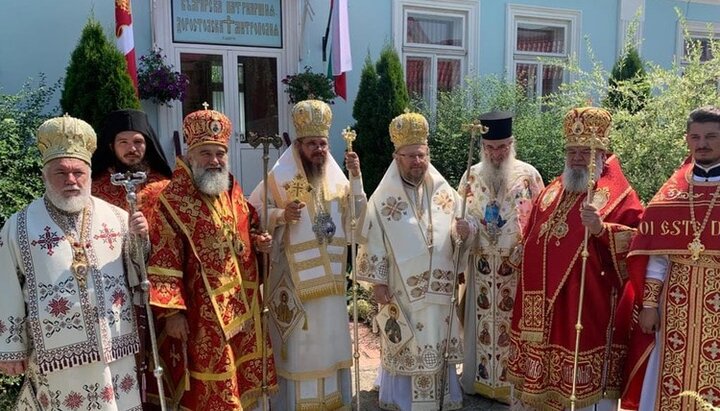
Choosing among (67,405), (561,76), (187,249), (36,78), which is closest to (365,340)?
(187,249)

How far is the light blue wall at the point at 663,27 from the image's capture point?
12.9 metres

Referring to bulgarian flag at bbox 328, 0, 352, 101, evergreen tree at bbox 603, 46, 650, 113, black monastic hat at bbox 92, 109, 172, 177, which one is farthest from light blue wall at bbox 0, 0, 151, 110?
evergreen tree at bbox 603, 46, 650, 113

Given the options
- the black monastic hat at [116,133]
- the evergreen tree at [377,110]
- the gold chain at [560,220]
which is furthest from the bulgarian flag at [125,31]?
the gold chain at [560,220]

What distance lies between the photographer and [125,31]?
800cm

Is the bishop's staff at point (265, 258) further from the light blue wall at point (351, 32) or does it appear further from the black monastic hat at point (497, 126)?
the light blue wall at point (351, 32)

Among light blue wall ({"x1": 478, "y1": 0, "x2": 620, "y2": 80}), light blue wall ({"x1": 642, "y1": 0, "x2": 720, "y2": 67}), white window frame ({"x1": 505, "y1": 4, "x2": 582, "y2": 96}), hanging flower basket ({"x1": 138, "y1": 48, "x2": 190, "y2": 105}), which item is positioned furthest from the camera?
light blue wall ({"x1": 642, "y1": 0, "x2": 720, "y2": 67})

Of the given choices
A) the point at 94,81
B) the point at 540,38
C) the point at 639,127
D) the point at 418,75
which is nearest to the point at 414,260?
the point at 639,127

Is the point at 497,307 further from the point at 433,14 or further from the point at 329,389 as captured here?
the point at 433,14

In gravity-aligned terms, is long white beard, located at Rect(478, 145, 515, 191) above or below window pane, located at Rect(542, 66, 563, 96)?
below

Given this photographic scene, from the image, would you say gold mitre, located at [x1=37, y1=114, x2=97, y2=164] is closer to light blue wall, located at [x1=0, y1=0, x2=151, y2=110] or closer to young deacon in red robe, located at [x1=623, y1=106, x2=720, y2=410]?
young deacon in red robe, located at [x1=623, y1=106, x2=720, y2=410]

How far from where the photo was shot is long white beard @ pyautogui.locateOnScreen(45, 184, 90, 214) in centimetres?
327

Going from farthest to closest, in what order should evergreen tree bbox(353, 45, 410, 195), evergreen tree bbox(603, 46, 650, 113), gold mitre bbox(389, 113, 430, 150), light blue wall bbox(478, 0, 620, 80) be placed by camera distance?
light blue wall bbox(478, 0, 620, 80)
evergreen tree bbox(353, 45, 410, 195)
evergreen tree bbox(603, 46, 650, 113)
gold mitre bbox(389, 113, 430, 150)

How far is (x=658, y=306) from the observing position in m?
3.75

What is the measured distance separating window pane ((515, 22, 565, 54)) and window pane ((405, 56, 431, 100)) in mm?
1934
